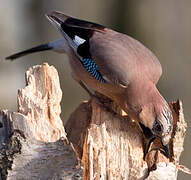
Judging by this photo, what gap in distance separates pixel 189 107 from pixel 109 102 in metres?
4.82

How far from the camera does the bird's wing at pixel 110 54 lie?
537 centimetres

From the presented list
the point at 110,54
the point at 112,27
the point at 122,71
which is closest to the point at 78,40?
the point at 110,54

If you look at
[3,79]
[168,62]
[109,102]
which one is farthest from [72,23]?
[3,79]

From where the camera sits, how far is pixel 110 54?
5488 millimetres

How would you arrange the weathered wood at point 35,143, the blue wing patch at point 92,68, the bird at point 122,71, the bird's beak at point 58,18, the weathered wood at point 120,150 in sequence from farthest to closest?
the bird's beak at point 58,18 → the blue wing patch at point 92,68 → the bird at point 122,71 → the weathered wood at point 120,150 → the weathered wood at point 35,143

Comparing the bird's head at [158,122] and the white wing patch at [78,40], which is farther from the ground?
the white wing patch at [78,40]

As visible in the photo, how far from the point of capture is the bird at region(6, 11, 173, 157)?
470 centimetres

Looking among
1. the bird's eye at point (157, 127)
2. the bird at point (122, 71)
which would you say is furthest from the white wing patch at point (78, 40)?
the bird's eye at point (157, 127)

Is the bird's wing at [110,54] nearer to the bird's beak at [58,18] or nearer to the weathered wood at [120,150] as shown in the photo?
the bird's beak at [58,18]

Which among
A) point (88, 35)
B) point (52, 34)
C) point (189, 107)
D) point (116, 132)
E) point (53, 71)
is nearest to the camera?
point (116, 132)

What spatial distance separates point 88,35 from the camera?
19.5 ft

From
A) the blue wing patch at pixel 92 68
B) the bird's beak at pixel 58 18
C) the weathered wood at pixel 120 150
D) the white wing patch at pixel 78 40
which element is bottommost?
the weathered wood at pixel 120 150

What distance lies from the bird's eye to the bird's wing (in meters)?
0.82

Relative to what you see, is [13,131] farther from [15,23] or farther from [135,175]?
[15,23]
